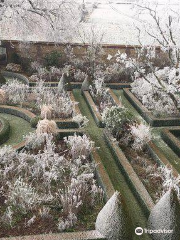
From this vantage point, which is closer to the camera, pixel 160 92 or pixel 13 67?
pixel 160 92

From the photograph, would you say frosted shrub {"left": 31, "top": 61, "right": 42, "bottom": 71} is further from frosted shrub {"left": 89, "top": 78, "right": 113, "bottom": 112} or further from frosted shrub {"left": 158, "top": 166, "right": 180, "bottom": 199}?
frosted shrub {"left": 158, "top": 166, "right": 180, "bottom": 199}

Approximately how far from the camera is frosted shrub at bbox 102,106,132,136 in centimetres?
978

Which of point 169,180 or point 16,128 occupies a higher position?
point 169,180

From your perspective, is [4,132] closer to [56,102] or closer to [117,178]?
[56,102]

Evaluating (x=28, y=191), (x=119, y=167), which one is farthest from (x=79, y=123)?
(x=28, y=191)

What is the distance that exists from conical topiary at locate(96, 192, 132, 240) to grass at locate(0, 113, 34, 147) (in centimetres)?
486

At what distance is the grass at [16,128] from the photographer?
1001 cm

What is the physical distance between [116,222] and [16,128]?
20.3ft

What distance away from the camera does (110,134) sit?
997cm

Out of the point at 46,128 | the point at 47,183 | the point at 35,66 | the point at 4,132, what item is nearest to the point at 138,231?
the point at 47,183

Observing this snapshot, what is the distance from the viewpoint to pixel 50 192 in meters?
7.21

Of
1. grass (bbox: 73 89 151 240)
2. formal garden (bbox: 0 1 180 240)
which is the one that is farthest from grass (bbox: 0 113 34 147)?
grass (bbox: 73 89 151 240)

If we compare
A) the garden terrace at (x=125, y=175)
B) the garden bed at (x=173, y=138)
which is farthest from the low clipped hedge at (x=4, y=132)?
the garden bed at (x=173, y=138)

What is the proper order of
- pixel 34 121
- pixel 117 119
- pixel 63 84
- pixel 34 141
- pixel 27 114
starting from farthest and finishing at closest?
pixel 63 84 < pixel 27 114 < pixel 34 121 < pixel 117 119 < pixel 34 141
